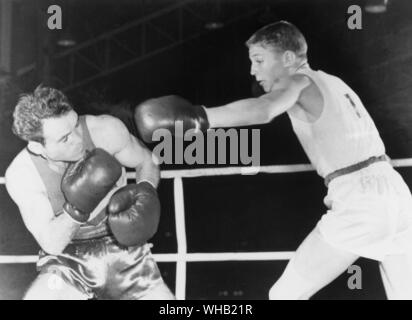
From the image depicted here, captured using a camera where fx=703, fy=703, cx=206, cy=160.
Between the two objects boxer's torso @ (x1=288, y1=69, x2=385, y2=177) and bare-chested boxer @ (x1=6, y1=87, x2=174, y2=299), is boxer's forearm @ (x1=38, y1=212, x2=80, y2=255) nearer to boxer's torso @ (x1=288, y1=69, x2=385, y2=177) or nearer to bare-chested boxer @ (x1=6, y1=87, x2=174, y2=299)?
bare-chested boxer @ (x1=6, y1=87, x2=174, y2=299)

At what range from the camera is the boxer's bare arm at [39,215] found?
2707 millimetres

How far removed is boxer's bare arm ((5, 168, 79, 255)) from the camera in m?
2.71

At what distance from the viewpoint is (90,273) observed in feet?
8.89

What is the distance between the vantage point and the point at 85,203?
2.63 metres

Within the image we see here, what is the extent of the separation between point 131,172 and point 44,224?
39 cm

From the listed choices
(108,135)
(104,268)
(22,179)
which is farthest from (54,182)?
(104,268)

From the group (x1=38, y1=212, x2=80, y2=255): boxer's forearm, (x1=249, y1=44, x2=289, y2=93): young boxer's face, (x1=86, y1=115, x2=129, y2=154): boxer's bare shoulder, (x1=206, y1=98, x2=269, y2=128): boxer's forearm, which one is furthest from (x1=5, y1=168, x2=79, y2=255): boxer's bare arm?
(x1=249, y1=44, x2=289, y2=93): young boxer's face

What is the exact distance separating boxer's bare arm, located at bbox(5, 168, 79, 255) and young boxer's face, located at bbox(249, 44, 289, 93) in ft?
3.04

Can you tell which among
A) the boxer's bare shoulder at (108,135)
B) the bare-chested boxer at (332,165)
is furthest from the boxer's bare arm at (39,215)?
the bare-chested boxer at (332,165)

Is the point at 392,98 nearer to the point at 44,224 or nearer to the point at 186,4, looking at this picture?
the point at 186,4

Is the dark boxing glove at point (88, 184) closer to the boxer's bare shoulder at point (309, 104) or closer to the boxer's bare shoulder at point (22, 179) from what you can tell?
the boxer's bare shoulder at point (22, 179)

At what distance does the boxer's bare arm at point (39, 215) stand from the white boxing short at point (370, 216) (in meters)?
0.99

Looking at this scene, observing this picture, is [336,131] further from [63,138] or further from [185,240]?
[63,138]

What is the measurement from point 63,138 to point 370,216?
3.98 ft
